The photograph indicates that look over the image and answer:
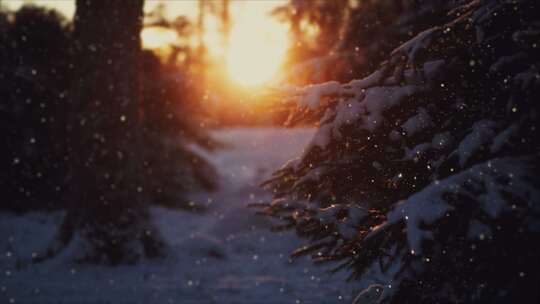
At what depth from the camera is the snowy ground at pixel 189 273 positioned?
5707 mm

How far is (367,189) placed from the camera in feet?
11.4

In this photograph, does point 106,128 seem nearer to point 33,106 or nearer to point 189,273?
point 189,273

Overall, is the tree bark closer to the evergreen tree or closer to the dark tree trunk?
the dark tree trunk

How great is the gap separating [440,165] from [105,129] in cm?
525

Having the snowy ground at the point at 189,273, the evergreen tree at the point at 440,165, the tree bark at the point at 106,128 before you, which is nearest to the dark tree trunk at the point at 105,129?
the tree bark at the point at 106,128

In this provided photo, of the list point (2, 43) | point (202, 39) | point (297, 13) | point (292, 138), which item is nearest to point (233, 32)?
point (202, 39)

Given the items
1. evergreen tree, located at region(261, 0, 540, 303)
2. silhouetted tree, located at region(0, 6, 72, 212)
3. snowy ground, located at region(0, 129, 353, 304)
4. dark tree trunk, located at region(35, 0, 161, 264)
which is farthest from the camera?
silhouetted tree, located at region(0, 6, 72, 212)

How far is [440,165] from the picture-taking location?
2.89 meters

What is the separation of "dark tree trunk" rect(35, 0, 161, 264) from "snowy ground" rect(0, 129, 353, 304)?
0.50m

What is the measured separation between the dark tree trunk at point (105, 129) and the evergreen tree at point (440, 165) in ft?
12.7

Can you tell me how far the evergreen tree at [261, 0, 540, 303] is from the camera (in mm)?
2479

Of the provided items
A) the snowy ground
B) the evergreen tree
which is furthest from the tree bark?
the evergreen tree

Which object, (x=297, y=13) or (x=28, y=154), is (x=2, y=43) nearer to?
(x=28, y=154)

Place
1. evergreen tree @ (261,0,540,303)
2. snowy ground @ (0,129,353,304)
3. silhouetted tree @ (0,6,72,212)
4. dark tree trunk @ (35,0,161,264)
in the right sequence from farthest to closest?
silhouetted tree @ (0,6,72,212), dark tree trunk @ (35,0,161,264), snowy ground @ (0,129,353,304), evergreen tree @ (261,0,540,303)
